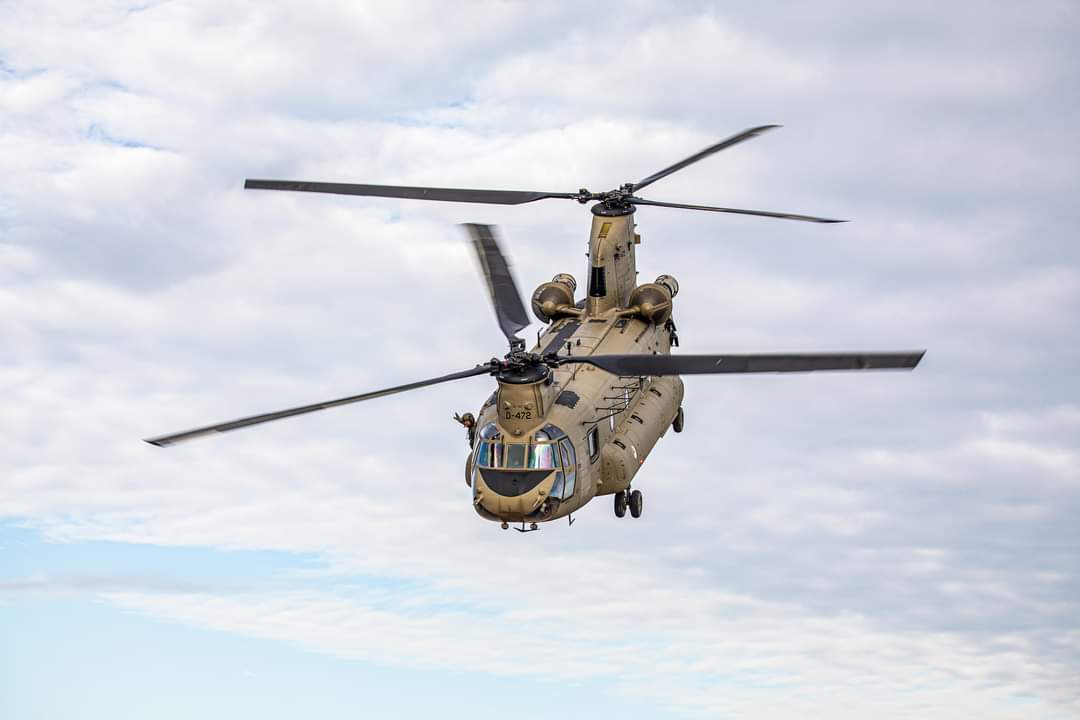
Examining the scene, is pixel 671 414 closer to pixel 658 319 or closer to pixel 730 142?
pixel 658 319

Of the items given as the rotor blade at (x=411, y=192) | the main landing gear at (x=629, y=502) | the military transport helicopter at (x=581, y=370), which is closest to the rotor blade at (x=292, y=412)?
the military transport helicopter at (x=581, y=370)

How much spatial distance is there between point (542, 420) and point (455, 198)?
1034 centimetres

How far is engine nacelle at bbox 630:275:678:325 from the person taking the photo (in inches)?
1667

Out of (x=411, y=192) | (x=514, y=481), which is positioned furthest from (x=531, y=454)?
(x=411, y=192)

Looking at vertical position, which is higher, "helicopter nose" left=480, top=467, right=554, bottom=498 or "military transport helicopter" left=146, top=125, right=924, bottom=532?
"military transport helicopter" left=146, top=125, right=924, bottom=532

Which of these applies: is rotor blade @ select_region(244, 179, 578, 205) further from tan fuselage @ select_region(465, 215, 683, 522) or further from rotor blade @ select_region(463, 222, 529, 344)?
rotor blade @ select_region(463, 222, 529, 344)

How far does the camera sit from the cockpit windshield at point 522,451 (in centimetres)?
3512

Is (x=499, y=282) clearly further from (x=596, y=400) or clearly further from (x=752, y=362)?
(x=752, y=362)

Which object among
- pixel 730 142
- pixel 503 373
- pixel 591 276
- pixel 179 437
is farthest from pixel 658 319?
pixel 179 437

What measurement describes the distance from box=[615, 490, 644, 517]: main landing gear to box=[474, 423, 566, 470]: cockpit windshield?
4306 millimetres

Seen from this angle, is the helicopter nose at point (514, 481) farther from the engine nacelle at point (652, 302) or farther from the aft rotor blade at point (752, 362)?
the engine nacelle at point (652, 302)

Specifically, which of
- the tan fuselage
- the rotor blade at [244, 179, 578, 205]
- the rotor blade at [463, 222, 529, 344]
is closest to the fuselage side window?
the tan fuselage

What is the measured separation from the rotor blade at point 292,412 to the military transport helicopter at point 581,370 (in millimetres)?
23

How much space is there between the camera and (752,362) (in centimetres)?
3266
